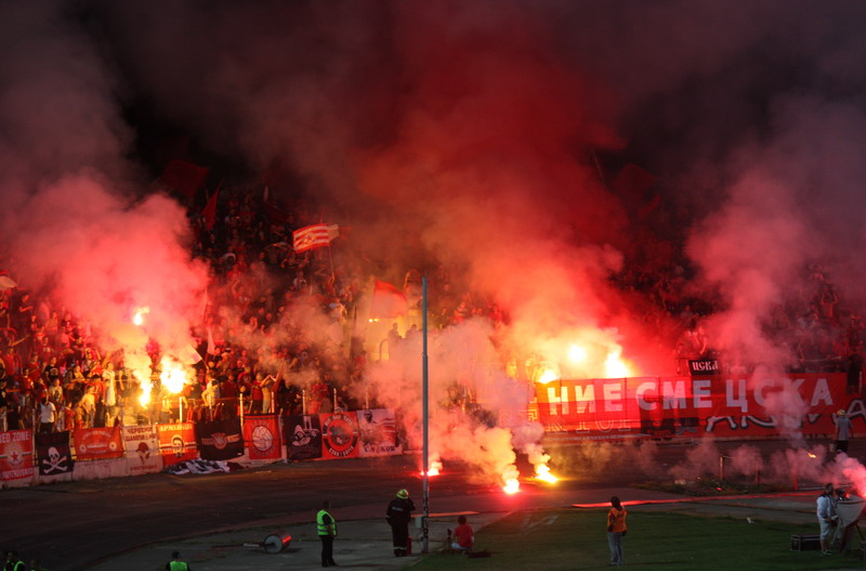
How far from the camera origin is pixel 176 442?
28.0 meters

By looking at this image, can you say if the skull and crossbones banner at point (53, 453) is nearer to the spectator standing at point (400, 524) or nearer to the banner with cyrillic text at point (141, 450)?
the banner with cyrillic text at point (141, 450)

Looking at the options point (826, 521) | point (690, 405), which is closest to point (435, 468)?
point (690, 405)

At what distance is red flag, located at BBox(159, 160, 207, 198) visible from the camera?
1431 inches

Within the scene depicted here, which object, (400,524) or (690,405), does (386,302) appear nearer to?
(690,405)

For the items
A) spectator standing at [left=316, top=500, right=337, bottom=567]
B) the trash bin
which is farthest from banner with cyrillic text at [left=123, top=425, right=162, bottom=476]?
spectator standing at [left=316, top=500, right=337, bottom=567]

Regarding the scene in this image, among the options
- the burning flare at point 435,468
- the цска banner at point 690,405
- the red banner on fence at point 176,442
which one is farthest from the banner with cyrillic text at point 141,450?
the цска banner at point 690,405

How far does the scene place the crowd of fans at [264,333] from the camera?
26.5m

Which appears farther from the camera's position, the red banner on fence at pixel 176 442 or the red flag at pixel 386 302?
the red flag at pixel 386 302

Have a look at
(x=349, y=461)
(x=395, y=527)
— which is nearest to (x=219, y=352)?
(x=349, y=461)

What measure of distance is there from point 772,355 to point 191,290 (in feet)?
62.6

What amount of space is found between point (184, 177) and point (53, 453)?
45.6 ft

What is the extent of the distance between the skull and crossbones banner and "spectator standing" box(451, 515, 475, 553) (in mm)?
12706

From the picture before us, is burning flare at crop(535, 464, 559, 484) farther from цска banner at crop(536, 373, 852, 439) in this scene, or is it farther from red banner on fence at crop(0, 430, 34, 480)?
red banner on fence at crop(0, 430, 34, 480)

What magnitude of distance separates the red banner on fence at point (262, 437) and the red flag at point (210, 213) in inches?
322
